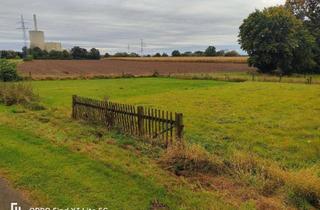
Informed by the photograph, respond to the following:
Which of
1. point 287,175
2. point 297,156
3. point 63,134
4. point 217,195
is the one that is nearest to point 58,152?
point 63,134

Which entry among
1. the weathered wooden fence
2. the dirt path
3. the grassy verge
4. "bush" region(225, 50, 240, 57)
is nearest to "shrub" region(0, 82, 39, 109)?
the weathered wooden fence

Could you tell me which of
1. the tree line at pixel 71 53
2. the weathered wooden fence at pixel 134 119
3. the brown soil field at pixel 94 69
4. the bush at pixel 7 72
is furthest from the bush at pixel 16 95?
the tree line at pixel 71 53

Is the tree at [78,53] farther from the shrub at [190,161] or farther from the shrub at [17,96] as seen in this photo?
the shrub at [190,161]

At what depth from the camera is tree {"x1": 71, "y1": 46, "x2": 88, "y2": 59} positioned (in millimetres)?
107125

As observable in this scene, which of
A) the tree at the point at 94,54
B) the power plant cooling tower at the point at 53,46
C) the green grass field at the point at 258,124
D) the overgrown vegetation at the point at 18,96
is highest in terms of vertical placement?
the power plant cooling tower at the point at 53,46

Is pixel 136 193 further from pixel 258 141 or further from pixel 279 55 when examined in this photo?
pixel 279 55

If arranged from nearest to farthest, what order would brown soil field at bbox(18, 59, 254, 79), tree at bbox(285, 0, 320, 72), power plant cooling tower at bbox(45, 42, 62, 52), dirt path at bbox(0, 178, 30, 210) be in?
dirt path at bbox(0, 178, 30, 210), brown soil field at bbox(18, 59, 254, 79), tree at bbox(285, 0, 320, 72), power plant cooling tower at bbox(45, 42, 62, 52)

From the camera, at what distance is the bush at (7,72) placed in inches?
1462

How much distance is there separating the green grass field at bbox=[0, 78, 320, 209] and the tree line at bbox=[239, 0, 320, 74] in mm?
34783

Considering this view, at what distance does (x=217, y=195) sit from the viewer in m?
6.29

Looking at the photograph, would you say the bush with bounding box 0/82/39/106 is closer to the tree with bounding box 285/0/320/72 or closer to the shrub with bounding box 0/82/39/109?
the shrub with bounding box 0/82/39/109

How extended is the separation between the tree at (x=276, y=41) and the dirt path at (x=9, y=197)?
47924mm

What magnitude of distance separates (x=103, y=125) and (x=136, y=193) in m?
6.80

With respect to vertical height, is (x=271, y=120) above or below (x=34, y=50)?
below
